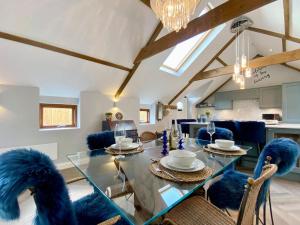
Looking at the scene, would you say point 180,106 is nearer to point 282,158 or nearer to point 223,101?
point 223,101

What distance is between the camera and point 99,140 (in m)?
2.04

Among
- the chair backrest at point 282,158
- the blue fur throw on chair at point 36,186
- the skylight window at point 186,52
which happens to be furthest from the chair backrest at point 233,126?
the blue fur throw on chair at point 36,186

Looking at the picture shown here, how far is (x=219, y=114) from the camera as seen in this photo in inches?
273

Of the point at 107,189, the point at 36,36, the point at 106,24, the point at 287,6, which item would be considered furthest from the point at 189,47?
the point at 107,189

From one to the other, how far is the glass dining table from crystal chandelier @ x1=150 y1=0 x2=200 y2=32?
1304 millimetres

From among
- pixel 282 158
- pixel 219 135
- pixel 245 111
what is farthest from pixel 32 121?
pixel 245 111

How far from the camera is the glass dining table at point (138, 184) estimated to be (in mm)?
794

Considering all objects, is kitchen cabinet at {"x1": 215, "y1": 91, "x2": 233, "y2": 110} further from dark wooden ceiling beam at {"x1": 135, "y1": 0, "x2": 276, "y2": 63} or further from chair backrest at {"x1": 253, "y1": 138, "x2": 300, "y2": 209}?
chair backrest at {"x1": 253, "y1": 138, "x2": 300, "y2": 209}

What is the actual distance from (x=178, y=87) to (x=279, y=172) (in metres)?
4.60

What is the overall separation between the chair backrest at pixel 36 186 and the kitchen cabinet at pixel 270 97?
6.43 m

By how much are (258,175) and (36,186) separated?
56.0 inches

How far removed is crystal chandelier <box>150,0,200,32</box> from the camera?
1.42m

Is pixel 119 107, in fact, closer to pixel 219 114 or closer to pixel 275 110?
pixel 219 114

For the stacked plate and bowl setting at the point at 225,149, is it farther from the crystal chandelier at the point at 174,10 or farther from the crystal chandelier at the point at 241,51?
the crystal chandelier at the point at 241,51
